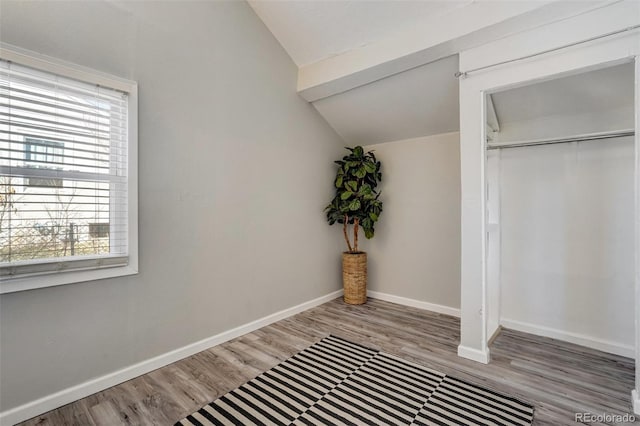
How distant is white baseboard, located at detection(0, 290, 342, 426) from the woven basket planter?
1066 mm

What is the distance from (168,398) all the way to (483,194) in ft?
8.55

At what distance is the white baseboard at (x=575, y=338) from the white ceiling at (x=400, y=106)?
6.81 feet

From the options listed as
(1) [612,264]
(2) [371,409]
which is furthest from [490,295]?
(2) [371,409]

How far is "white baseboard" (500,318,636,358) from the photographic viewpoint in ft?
7.89

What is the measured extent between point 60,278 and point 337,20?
2823 mm

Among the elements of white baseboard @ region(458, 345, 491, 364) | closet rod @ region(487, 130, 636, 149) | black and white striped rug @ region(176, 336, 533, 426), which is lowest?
black and white striped rug @ region(176, 336, 533, 426)

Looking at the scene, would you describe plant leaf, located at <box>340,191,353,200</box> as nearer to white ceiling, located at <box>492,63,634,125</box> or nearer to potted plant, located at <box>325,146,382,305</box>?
potted plant, located at <box>325,146,382,305</box>

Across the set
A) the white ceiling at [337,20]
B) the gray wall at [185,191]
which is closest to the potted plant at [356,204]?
the gray wall at [185,191]

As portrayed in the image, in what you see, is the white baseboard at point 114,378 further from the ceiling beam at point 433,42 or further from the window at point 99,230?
the ceiling beam at point 433,42

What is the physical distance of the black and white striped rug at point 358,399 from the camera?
66.6 inches

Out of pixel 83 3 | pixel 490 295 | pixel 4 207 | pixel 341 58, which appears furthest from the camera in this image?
pixel 341 58

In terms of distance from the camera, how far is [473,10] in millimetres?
2184

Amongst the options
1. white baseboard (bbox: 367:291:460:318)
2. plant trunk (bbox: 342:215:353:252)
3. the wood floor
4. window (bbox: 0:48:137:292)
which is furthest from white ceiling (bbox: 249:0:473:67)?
white baseboard (bbox: 367:291:460:318)

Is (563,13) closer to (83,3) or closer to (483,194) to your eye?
(483,194)
